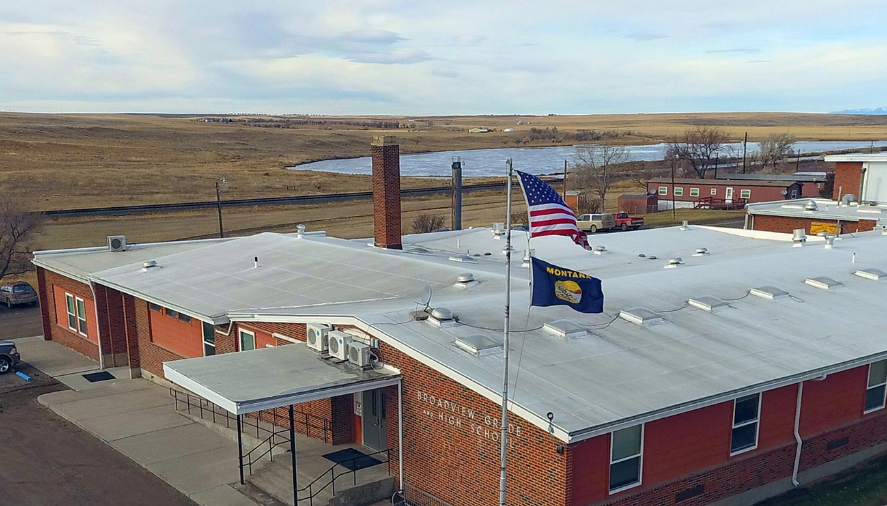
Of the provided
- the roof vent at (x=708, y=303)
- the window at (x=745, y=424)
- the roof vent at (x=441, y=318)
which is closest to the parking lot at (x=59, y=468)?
the roof vent at (x=441, y=318)

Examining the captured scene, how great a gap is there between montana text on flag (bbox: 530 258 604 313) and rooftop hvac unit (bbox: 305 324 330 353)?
21.2ft

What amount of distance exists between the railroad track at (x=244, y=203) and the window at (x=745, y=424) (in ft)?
207

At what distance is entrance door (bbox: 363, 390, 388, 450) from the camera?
17.9 metres

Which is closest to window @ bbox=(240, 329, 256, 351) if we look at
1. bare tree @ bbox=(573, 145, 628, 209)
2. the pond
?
bare tree @ bbox=(573, 145, 628, 209)

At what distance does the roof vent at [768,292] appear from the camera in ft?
68.6

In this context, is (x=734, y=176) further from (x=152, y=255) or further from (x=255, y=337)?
(x=255, y=337)

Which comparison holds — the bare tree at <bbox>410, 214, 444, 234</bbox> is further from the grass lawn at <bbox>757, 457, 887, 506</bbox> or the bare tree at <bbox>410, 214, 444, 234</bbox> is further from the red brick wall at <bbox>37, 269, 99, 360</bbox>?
the grass lawn at <bbox>757, 457, 887, 506</bbox>

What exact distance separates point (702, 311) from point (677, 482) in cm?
543

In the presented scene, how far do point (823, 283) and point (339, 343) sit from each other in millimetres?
14281

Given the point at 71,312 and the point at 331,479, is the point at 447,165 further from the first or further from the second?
the point at 331,479

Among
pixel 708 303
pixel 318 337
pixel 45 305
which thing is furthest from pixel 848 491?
pixel 45 305

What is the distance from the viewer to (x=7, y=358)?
2838 cm

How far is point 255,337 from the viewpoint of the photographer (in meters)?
21.5

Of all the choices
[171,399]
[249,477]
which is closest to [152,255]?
[171,399]
